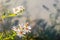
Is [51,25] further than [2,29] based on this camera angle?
No

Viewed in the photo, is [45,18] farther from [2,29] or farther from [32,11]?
[2,29]

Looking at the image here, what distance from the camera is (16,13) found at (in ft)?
5.88

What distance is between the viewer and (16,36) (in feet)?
5.68

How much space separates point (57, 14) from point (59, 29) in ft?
0.38

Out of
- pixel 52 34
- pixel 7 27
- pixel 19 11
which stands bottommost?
pixel 52 34

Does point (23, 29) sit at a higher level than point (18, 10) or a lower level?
lower

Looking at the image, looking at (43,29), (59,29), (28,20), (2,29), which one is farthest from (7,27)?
(59,29)

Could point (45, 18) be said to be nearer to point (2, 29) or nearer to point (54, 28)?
point (54, 28)

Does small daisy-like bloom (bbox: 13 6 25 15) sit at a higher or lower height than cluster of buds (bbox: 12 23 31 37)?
higher

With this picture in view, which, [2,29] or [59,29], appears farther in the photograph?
[2,29]

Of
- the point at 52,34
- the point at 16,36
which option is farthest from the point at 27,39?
the point at 52,34

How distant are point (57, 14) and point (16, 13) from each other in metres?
0.31

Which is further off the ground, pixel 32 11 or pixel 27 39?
pixel 32 11

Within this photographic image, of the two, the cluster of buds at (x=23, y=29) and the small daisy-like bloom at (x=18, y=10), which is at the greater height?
the small daisy-like bloom at (x=18, y=10)
